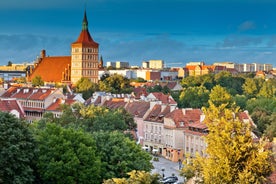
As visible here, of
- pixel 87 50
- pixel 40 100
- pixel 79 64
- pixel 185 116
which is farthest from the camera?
pixel 87 50

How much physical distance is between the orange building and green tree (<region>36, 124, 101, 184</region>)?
121208 mm

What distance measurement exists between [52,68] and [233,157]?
15419 cm

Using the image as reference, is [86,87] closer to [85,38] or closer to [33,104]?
[33,104]

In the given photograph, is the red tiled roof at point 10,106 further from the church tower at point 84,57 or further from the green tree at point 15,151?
the church tower at point 84,57

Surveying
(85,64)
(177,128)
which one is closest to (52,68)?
(85,64)

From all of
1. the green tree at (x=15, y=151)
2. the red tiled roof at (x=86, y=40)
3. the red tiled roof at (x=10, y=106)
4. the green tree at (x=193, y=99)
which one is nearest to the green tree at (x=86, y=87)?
the green tree at (x=193, y=99)

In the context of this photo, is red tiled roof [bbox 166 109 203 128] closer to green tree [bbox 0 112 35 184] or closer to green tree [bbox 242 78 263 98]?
green tree [bbox 0 112 35 184]

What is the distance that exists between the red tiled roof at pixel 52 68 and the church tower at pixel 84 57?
5192 millimetres

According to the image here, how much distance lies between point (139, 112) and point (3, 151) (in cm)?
5100

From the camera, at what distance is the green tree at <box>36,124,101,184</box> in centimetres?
3881

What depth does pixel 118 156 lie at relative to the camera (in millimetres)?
43031

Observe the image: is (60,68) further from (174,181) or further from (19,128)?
(19,128)

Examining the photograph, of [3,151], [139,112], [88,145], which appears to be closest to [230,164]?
[3,151]

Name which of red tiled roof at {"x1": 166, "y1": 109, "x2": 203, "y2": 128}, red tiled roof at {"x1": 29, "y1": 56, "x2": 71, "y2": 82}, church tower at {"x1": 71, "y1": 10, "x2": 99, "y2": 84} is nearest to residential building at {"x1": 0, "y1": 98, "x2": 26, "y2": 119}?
red tiled roof at {"x1": 166, "y1": 109, "x2": 203, "y2": 128}
